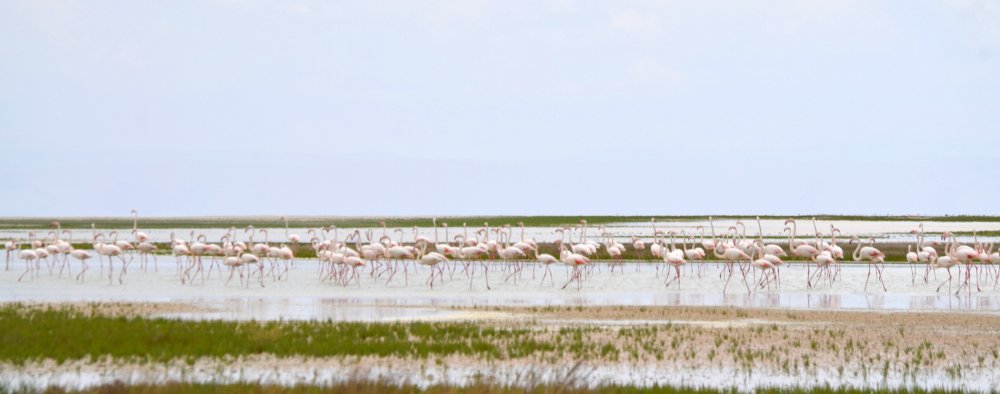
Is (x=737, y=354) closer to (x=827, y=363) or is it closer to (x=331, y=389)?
(x=827, y=363)

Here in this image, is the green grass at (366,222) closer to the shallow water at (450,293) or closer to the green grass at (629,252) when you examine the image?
the green grass at (629,252)

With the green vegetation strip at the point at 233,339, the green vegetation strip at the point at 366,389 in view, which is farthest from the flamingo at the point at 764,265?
the green vegetation strip at the point at 366,389

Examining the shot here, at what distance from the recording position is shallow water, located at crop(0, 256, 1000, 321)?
25125 millimetres

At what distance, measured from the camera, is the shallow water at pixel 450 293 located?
25.1m

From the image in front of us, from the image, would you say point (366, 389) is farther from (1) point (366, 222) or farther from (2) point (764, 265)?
(1) point (366, 222)

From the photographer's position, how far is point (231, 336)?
686 inches

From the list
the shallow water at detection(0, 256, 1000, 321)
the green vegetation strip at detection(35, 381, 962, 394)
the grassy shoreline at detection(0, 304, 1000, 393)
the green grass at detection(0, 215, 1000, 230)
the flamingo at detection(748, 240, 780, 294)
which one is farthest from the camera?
the green grass at detection(0, 215, 1000, 230)

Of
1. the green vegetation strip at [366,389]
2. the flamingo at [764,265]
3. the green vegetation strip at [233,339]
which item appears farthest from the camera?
the flamingo at [764,265]

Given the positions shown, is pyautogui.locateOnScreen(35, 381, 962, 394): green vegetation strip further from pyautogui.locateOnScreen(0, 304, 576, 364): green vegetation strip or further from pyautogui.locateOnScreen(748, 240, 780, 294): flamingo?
pyautogui.locateOnScreen(748, 240, 780, 294): flamingo

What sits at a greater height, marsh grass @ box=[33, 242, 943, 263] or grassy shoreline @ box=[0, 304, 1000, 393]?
marsh grass @ box=[33, 242, 943, 263]

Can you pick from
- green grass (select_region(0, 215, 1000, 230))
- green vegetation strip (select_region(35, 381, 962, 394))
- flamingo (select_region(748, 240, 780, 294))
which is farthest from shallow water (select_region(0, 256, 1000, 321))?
green grass (select_region(0, 215, 1000, 230))

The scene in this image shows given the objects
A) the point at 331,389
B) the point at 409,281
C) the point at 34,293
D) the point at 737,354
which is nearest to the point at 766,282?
the point at 409,281

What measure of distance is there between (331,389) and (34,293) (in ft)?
63.5

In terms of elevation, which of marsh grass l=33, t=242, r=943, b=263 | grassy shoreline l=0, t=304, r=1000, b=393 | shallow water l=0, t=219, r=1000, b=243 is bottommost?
grassy shoreline l=0, t=304, r=1000, b=393
